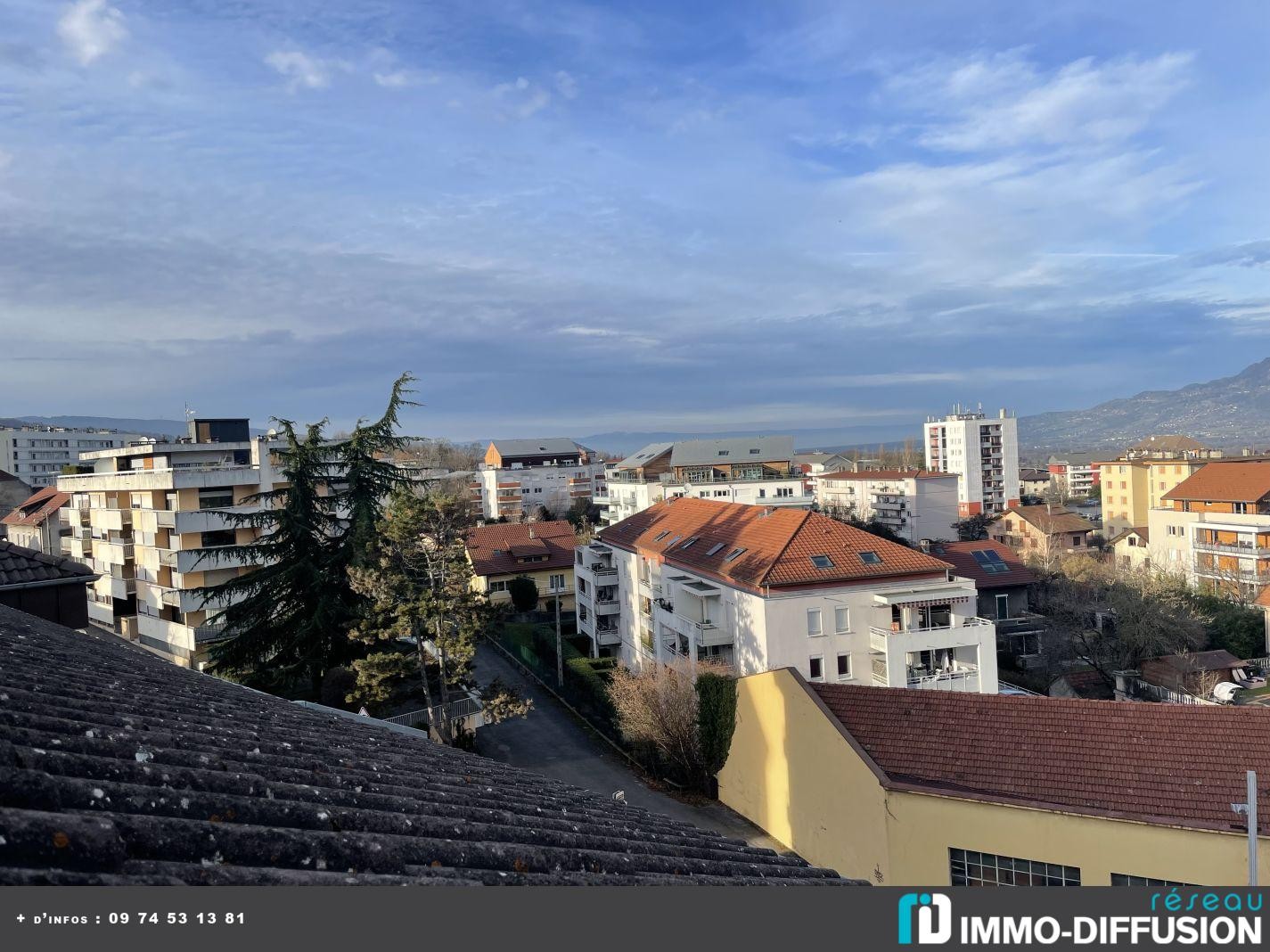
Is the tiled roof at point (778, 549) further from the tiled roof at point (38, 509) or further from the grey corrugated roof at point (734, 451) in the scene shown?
the grey corrugated roof at point (734, 451)

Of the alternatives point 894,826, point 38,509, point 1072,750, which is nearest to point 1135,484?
point 1072,750

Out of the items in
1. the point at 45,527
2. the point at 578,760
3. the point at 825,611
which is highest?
the point at 45,527

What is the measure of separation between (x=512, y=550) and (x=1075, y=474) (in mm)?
133832

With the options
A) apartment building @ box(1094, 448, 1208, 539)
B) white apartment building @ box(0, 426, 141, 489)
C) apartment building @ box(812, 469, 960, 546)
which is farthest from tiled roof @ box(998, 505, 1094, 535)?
white apartment building @ box(0, 426, 141, 489)

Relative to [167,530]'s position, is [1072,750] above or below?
below

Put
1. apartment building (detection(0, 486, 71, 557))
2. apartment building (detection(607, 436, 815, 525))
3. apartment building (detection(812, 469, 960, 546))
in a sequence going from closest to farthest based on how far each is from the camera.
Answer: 1. apartment building (detection(0, 486, 71, 557))
2. apartment building (detection(607, 436, 815, 525))
3. apartment building (detection(812, 469, 960, 546))

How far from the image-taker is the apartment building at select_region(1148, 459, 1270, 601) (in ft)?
160

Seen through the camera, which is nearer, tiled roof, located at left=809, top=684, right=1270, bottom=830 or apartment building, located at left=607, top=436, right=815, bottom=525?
tiled roof, located at left=809, top=684, right=1270, bottom=830

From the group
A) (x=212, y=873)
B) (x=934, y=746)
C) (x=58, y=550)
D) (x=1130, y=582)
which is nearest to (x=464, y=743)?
(x=934, y=746)

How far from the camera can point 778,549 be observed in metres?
28.0

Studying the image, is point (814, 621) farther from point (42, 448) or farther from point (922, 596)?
point (42, 448)

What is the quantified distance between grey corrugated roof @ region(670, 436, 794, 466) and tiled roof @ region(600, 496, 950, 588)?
43.0 metres

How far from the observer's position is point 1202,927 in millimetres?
3621

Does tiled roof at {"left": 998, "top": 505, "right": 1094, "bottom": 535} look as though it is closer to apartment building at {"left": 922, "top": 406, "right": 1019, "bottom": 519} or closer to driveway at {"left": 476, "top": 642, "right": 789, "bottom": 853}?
apartment building at {"left": 922, "top": 406, "right": 1019, "bottom": 519}
